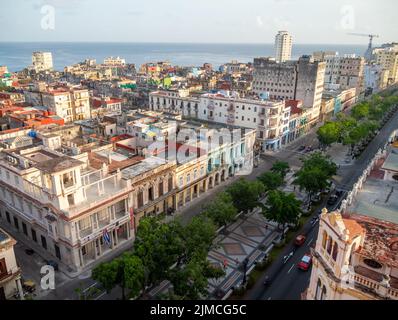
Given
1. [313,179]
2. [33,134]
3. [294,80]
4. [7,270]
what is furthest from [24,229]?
[294,80]

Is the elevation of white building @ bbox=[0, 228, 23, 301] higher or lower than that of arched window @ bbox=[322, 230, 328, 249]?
lower

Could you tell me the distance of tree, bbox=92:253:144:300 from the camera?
34688 millimetres

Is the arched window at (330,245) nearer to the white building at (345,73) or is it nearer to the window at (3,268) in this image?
the window at (3,268)

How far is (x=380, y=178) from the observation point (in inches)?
1692

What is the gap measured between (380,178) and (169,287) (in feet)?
102

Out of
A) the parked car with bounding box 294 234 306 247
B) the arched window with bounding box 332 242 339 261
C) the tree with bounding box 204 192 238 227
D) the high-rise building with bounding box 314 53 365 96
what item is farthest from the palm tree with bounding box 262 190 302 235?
the high-rise building with bounding box 314 53 365 96

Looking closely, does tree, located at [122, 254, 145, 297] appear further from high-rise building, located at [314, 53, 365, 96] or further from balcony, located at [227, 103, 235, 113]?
high-rise building, located at [314, 53, 365, 96]

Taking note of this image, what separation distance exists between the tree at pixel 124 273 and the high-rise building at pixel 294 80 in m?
98.8

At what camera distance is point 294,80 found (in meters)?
133

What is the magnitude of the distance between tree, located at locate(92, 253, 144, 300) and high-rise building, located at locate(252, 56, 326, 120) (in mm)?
98821

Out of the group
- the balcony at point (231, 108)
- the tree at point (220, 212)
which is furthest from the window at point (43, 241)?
the balcony at point (231, 108)

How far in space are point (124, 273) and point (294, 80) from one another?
11696 cm

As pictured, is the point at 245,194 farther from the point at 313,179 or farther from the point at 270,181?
the point at 313,179
